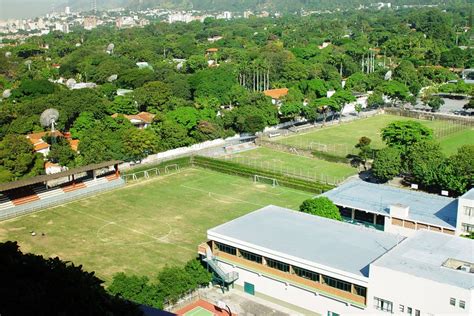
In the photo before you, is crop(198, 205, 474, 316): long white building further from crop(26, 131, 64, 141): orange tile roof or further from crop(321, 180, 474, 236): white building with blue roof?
crop(26, 131, 64, 141): orange tile roof

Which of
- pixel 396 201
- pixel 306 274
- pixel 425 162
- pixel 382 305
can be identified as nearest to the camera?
pixel 382 305

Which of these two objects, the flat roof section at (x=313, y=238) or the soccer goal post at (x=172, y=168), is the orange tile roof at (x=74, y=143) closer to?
the soccer goal post at (x=172, y=168)

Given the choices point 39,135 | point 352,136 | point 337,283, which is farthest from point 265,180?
point 39,135

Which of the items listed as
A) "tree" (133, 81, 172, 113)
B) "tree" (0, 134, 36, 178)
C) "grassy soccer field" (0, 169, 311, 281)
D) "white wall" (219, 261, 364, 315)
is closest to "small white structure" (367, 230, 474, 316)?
"white wall" (219, 261, 364, 315)

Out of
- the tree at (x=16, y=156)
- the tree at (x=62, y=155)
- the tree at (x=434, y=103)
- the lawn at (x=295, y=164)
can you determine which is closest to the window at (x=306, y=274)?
the lawn at (x=295, y=164)

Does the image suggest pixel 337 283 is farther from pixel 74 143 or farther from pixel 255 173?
pixel 74 143

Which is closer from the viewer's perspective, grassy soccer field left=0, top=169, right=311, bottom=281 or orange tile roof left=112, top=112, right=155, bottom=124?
grassy soccer field left=0, top=169, right=311, bottom=281

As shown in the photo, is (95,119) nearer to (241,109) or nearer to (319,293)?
(241,109)
